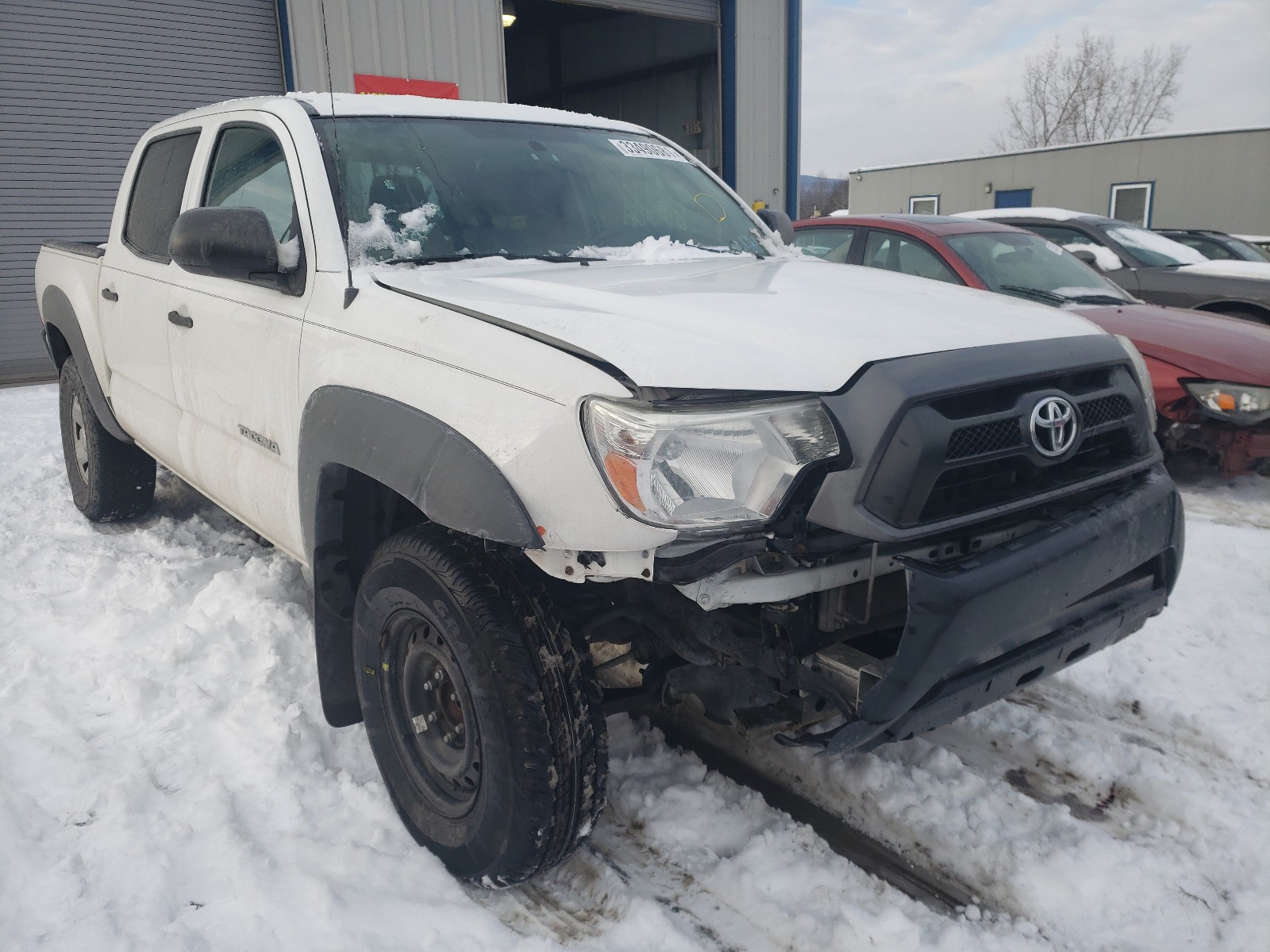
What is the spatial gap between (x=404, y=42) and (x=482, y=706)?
10629 mm

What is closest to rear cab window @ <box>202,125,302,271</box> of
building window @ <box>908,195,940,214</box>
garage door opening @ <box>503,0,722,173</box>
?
garage door opening @ <box>503,0,722,173</box>

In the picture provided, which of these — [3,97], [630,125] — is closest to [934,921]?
[630,125]

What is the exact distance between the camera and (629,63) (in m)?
16.1

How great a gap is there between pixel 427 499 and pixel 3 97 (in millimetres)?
10381

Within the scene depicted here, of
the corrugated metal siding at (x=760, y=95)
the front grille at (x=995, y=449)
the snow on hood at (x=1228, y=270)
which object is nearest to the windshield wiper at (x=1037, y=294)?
the snow on hood at (x=1228, y=270)

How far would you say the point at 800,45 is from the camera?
1430 cm

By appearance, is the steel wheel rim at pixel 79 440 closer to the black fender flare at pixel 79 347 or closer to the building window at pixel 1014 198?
the black fender flare at pixel 79 347

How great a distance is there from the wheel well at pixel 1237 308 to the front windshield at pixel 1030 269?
63.6 inches

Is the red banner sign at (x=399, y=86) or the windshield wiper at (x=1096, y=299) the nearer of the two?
the windshield wiper at (x=1096, y=299)

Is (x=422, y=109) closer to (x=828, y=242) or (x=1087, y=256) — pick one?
(x=828, y=242)

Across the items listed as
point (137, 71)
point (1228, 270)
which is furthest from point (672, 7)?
point (1228, 270)

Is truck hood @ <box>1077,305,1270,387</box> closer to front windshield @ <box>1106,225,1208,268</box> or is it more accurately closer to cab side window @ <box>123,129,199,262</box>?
front windshield @ <box>1106,225,1208,268</box>

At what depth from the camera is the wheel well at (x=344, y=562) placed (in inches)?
99.7

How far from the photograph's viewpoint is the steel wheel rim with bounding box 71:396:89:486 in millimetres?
4832
